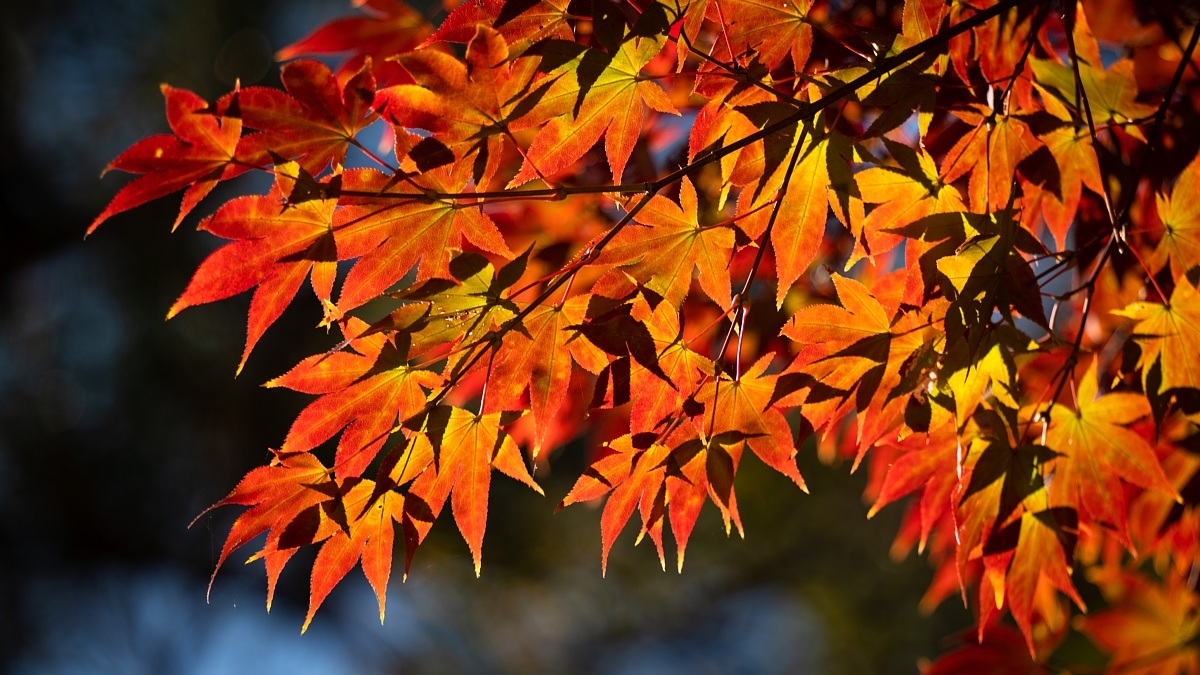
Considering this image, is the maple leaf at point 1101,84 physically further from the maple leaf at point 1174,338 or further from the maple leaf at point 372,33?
the maple leaf at point 372,33

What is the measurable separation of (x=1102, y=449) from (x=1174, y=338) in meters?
0.12

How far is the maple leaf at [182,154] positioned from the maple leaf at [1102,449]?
661 mm

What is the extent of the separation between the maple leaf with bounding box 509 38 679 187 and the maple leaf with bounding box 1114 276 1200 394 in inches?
16.1

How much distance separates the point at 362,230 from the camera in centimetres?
55

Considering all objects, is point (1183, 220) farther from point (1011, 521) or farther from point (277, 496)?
point (277, 496)

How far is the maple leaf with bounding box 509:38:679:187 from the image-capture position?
55 centimetres

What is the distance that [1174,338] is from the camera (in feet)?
2.26

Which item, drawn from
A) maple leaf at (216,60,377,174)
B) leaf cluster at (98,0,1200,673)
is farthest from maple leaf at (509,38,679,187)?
maple leaf at (216,60,377,174)

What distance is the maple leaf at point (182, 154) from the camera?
0.50 metres

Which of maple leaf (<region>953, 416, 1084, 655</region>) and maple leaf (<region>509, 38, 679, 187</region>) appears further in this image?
maple leaf (<region>953, 416, 1084, 655</region>)

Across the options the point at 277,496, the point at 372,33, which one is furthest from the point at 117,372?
the point at 277,496

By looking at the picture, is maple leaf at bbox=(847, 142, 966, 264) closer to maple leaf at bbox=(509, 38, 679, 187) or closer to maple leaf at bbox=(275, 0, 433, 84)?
maple leaf at bbox=(509, 38, 679, 187)

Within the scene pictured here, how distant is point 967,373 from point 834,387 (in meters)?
0.09

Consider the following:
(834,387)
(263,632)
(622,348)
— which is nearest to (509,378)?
(622,348)
